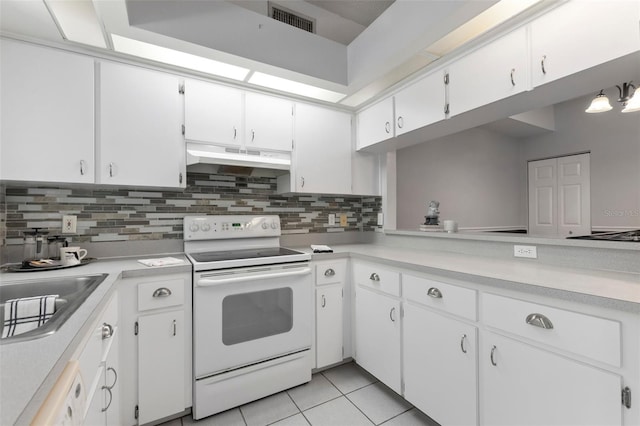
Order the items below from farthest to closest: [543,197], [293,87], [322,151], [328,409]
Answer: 1. [543,197]
2. [322,151]
3. [293,87]
4. [328,409]

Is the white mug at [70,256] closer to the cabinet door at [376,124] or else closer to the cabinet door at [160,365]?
the cabinet door at [160,365]

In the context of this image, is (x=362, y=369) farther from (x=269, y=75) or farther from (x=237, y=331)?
(x=269, y=75)

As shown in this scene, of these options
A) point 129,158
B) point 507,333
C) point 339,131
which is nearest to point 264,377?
point 507,333

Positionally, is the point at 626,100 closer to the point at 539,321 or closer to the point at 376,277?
the point at 539,321

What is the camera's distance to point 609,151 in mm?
3867

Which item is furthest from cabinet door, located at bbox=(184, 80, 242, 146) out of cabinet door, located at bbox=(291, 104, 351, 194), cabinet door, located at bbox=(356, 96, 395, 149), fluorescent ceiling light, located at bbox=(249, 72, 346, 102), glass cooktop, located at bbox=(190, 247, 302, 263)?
cabinet door, located at bbox=(356, 96, 395, 149)

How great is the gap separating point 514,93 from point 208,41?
1.70m

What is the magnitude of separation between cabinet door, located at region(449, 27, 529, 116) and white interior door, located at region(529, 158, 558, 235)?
3.96 metres

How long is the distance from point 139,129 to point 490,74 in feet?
6.79

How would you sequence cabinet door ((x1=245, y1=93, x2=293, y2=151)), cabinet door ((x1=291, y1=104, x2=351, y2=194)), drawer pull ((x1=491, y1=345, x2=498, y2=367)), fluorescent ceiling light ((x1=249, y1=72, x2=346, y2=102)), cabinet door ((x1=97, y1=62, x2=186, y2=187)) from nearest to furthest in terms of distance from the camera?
drawer pull ((x1=491, y1=345, x2=498, y2=367)) < cabinet door ((x1=97, y1=62, x2=186, y2=187)) < fluorescent ceiling light ((x1=249, y1=72, x2=346, y2=102)) < cabinet door ((x1=245, y1=93, x2=293, y2=151)) < cabinet door ((x1=291, y1=104, x2=351, y2=194))

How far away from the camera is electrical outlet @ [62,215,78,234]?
179cm

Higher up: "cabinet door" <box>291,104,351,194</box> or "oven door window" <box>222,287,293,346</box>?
"cabinet door" <box>291,104,351,194</box>

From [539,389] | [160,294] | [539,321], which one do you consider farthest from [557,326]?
[160,294]

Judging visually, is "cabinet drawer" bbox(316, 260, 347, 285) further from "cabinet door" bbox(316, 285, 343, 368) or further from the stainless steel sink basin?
the stainless steel sink basin
